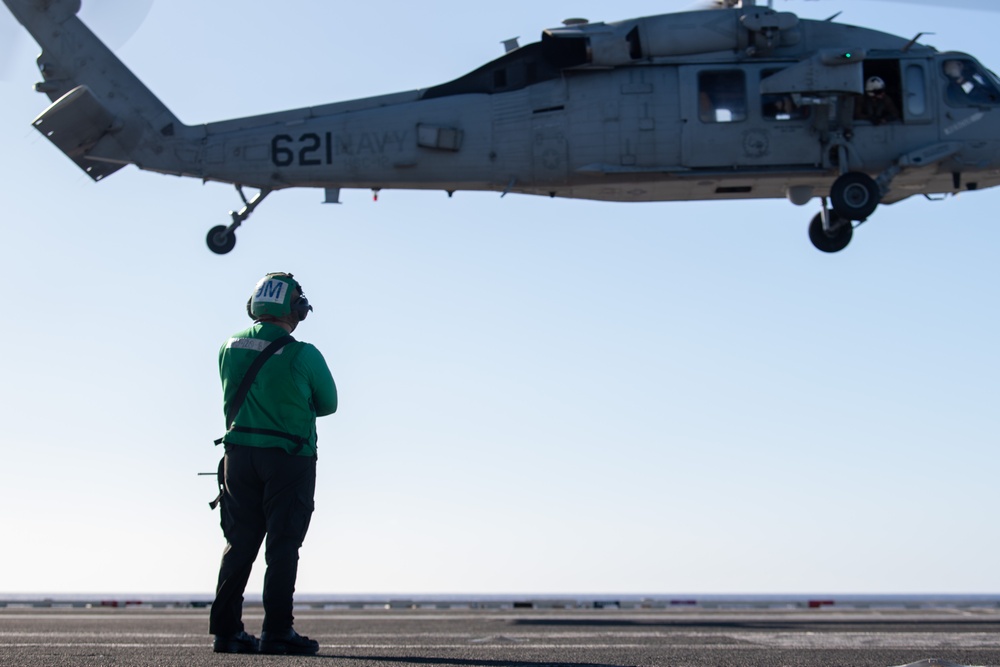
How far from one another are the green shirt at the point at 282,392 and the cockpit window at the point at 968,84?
15.7m

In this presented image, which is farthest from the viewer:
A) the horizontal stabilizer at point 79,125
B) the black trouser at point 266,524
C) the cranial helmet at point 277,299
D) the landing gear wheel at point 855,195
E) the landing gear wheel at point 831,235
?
the landing gear wheel at point 831,235

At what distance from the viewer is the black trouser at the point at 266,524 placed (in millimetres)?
6805

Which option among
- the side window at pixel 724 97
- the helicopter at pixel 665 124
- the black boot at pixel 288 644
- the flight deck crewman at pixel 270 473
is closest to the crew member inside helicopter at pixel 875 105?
the helicopter at pixel 665 124

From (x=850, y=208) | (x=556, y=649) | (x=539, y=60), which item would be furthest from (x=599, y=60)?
(x=556, y=649)

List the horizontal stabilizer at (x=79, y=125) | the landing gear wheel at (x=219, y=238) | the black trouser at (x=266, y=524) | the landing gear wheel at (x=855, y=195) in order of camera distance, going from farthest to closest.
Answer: the landing gear wheel at (x=219, y=238) < the horizontal stabilizer at (x=79, y=125) < the landing gear wheel at (x=855, y=195) < the black trouser at (x=266, y=524)

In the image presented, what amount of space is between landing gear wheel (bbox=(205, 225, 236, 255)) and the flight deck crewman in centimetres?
1406

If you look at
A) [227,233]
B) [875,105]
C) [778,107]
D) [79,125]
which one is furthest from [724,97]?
[79,125]

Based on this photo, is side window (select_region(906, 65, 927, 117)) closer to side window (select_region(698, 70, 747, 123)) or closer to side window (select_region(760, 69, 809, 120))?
side window (select_region(760, 69, 809, 120))

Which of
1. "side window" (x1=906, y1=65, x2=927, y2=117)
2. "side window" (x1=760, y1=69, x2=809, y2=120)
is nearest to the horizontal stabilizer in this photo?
"side window" (x1=760, y1=69, x2=809, y2=120)

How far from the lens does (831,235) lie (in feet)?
69.2

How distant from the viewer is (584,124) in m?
19.8

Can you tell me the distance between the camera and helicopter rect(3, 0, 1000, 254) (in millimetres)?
19641

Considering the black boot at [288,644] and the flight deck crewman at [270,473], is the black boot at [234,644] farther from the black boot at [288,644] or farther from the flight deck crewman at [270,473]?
the black boot at [288,644]

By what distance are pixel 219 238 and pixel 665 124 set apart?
751cm
